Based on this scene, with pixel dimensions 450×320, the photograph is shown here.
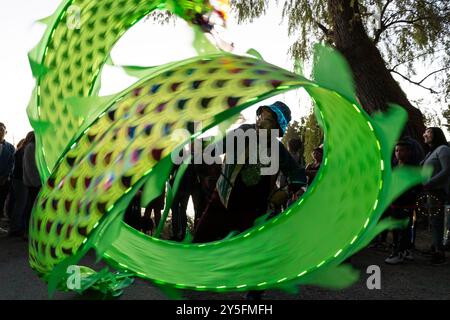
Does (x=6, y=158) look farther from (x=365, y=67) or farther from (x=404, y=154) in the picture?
(x=365, y=67)

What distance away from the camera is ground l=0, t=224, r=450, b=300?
399cm

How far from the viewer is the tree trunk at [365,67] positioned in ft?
35.3

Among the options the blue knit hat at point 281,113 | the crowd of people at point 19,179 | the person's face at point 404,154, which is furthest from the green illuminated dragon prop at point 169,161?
the crowd of people at point 19,179

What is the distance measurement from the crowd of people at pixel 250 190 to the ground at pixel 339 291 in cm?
38

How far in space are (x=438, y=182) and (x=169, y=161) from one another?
4321mm

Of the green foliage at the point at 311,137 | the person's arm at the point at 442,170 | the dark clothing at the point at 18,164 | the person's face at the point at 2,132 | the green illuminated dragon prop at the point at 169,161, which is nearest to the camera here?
the green illuminated dragon prop at the point at 169,161

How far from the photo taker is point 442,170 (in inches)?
219

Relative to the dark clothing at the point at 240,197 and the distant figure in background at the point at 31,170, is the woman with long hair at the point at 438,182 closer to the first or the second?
the dark clothing at the point at 240,197

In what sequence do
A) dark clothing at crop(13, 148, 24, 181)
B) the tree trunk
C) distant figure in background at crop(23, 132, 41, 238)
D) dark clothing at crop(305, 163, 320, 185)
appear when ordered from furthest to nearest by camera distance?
the tree trunk, dark clothing at crop(13, 148, 24, 181), distant figure in background at crop(23, 132, 41, 238), dark clothing at crop(305, 163, 320, 185)

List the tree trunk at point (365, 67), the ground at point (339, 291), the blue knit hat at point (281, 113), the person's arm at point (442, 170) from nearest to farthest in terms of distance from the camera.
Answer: the blue knit hat at point (281, 113), the ground at point (339, 291), the person's arm at point (442, 170), the tree trunk at point (365, 67)

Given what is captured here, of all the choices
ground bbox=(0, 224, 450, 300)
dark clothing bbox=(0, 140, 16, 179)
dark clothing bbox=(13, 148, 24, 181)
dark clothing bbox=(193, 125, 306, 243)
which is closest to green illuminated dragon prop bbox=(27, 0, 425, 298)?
dark clothing bbox=(193, 125, 306, 243)

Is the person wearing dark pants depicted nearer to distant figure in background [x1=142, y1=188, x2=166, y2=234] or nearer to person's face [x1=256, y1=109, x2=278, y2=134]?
person's face [x1=256, y1=109, x2=278, y2=134]

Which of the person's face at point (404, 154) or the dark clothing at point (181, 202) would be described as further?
the dark clothing at point (181, 202)

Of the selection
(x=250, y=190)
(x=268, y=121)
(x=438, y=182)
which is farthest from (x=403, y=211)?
(x=268, y=121)
